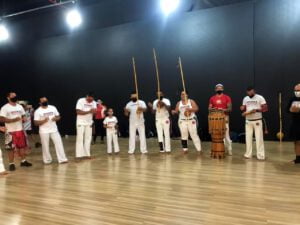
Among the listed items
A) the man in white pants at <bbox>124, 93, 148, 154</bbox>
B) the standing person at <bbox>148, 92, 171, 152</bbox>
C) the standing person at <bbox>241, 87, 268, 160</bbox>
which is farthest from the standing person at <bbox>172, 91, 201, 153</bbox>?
the standing person at <bbox>241, 87, 268, 160</bbox>

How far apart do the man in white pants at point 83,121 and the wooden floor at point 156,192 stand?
44 centimetres

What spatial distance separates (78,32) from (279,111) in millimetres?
8029

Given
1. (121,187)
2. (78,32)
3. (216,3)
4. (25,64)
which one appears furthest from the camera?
(25,64)

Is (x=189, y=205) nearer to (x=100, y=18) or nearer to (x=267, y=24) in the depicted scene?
(x=267, y=24)

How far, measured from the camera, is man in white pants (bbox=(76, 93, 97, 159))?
7258mm

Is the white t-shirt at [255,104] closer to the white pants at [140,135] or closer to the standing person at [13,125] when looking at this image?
the white pants at [140,135]

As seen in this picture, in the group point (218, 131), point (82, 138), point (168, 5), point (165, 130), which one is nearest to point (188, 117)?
point (165, 130)

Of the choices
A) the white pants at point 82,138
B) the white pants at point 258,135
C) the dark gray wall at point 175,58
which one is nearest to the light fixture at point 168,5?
the dark gray wall at point 175,58

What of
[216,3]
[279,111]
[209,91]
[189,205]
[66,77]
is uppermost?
[216,3]

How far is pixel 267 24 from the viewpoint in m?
9.55

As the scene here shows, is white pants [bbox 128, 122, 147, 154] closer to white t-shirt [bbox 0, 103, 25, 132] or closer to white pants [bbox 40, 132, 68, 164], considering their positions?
white pants [bbox 40, 132, 68, 164]

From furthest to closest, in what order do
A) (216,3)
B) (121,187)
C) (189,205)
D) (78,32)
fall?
1. (78,32)
2. (216,3)
3. (121,187)
4. (189,205)

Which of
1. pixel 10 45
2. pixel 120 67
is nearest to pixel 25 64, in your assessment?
pixel 10 45

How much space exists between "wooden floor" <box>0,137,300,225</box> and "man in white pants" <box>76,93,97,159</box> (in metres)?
0.44
